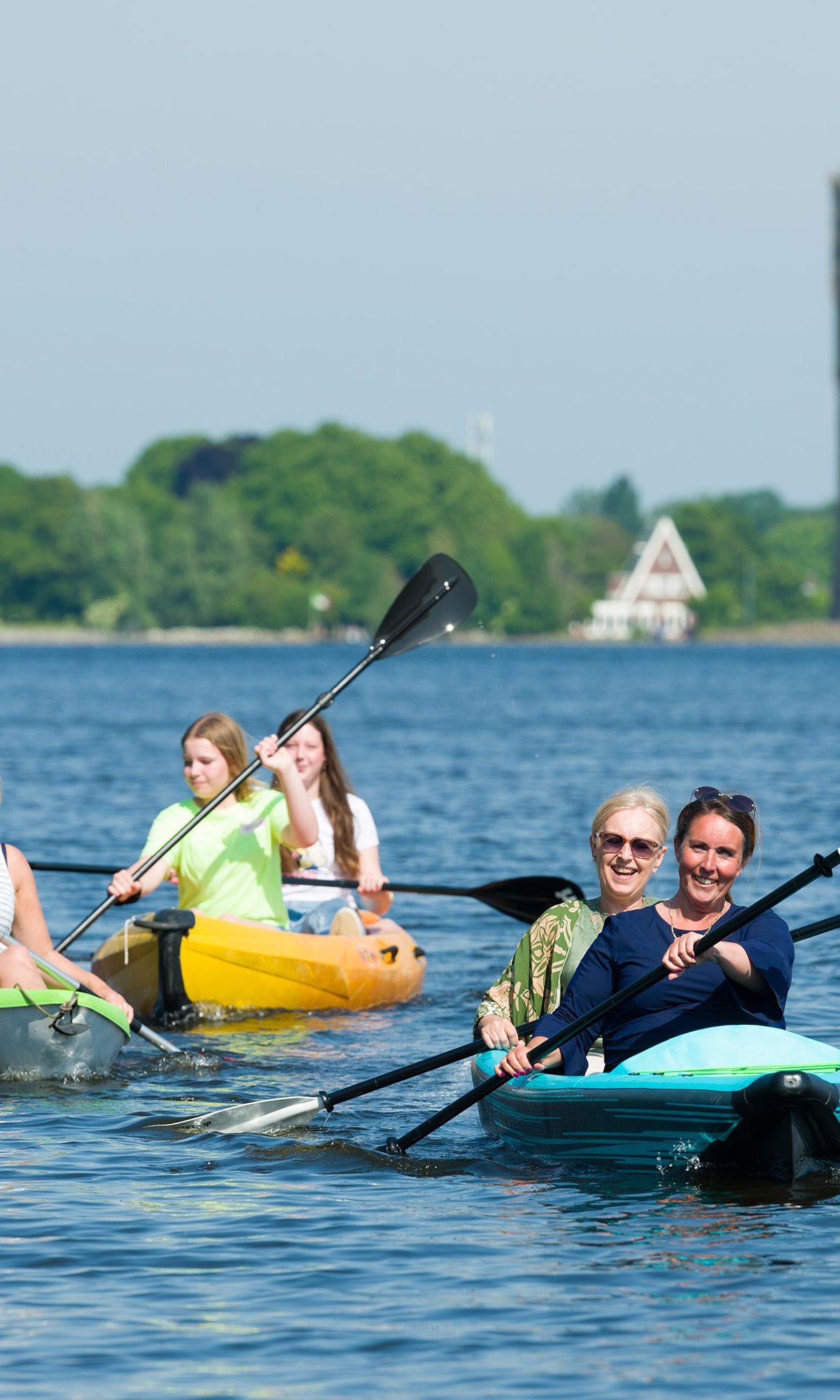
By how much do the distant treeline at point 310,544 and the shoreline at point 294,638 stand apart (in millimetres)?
732

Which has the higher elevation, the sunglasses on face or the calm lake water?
the sunglasses on face

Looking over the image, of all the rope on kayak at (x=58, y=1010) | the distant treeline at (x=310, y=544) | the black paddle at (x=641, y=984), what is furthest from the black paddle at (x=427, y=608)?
the distant treeline at (x=310, y=544)

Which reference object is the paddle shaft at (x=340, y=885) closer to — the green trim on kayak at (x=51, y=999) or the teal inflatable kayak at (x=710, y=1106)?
the green trim on kayak at (x=51, y=999)

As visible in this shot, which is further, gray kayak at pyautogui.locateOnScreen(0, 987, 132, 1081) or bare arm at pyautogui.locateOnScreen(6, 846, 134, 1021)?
bare arm at pyautogui.locateOnScreen(6, 846, 134, 1021)

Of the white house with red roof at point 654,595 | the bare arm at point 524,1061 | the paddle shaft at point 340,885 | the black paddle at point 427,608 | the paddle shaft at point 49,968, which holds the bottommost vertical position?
the bare arm at point 524,1061

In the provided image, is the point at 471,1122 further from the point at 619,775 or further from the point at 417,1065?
the point at 619,775

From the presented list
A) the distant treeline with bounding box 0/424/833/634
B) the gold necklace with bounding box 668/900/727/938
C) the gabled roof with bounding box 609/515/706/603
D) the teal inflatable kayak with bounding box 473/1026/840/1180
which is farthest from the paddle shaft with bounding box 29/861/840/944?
the gabled roof with bounding box 609/515/706/603

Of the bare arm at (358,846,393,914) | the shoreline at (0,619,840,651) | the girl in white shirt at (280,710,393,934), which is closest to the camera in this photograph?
the girl in white shirt at (280,710,393,934)

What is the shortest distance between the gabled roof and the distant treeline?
5.45 feet

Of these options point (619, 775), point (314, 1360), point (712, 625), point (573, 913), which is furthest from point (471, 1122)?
point (712, 625)

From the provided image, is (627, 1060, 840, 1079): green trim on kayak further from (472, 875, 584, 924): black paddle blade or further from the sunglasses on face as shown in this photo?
(472, 875, 584, 924): black paddle blade

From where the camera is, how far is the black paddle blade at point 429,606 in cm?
1104

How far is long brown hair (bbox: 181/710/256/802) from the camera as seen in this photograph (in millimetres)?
9422

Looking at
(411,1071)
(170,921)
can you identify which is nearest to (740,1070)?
(411,1071)
